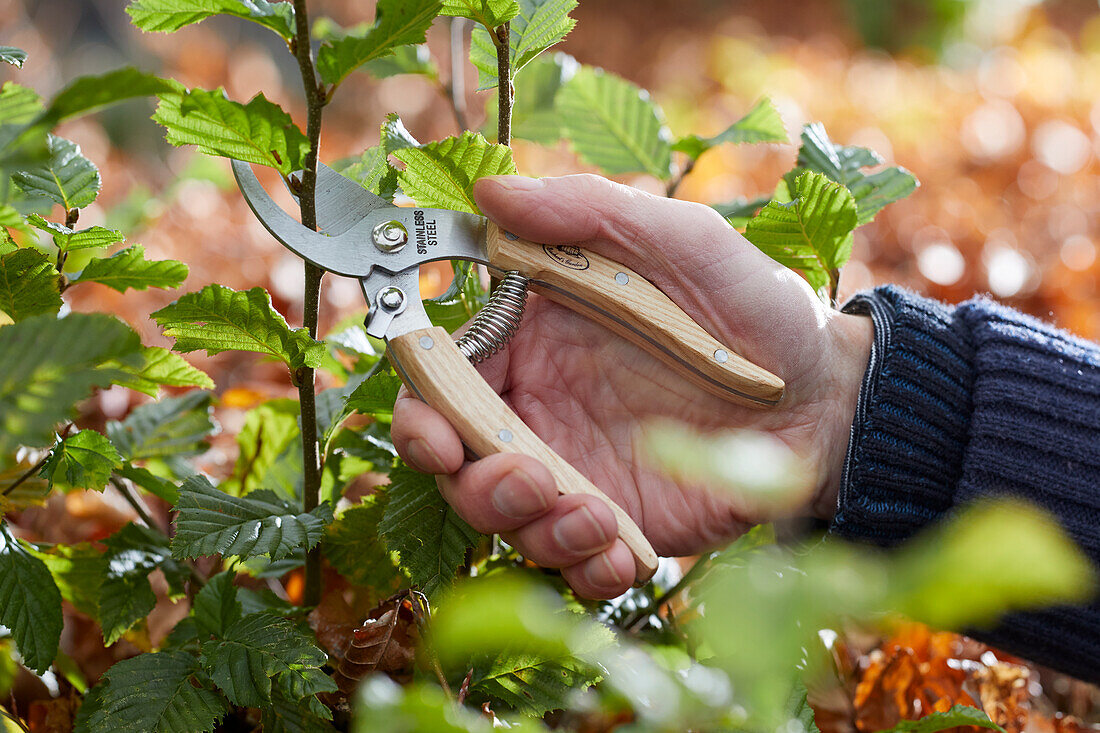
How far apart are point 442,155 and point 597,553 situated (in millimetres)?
484

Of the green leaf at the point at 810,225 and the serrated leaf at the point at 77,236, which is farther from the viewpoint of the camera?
the green leaf at the point at 810,225

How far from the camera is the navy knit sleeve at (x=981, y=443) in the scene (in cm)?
112

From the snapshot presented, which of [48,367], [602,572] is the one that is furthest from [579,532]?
[48,367]

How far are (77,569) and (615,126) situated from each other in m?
0.99

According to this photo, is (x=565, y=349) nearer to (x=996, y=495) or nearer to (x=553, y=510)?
(x=553, y=510)

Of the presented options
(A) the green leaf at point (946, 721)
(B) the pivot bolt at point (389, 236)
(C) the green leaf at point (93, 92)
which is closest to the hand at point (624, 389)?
(B) the pivot bolt at point (389, 236)

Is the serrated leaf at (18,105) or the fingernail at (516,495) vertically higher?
the serrated leaf at (18,105)

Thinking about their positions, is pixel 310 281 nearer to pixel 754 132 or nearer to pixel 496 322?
pixel 496 322

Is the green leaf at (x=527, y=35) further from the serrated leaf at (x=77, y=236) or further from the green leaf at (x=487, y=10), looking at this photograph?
the serrated leaf at (x=77, y=236)

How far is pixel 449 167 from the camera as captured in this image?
3.05 feet

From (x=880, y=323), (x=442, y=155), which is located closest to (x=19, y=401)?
(x=442, y=155)

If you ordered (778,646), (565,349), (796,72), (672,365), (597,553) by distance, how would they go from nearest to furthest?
(778,646), (597,553), (672,365), (565,349), (796,72)

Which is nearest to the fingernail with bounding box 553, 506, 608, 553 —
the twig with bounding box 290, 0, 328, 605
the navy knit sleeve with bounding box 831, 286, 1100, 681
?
the twig with bounding box 290, 0, 328, 605

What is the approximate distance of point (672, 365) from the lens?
108 centimetres
